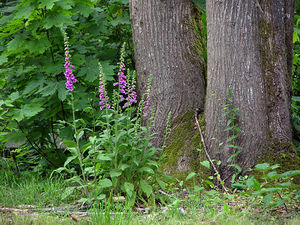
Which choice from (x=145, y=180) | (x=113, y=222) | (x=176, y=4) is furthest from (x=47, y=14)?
(x=113, y=222)

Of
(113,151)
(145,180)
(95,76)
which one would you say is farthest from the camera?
(95,76)

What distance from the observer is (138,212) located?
11.2 feet

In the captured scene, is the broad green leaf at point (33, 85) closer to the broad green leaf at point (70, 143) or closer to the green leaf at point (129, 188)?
the broad green leaf at point (70, 143)

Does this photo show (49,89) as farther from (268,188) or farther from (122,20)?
(268,188)

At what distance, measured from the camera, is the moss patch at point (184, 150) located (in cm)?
420

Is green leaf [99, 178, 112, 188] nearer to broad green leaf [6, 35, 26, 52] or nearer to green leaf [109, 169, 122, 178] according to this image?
green leaf [109, 169, 122, 178]

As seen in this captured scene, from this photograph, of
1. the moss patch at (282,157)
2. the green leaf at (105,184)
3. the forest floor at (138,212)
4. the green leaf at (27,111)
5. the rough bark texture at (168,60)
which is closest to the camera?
the forest floor at (138,212)

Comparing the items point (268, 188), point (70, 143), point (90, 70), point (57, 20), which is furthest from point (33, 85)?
point (268, 188)

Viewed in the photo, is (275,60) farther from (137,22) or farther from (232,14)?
(137,22)

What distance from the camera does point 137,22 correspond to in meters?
4.74

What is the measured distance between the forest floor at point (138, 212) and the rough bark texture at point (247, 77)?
708 millimetres

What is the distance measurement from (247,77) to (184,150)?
46.6 inches

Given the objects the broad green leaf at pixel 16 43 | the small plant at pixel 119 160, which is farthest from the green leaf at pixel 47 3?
the small plant at pixel 119 160

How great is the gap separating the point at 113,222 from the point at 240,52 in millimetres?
2379
